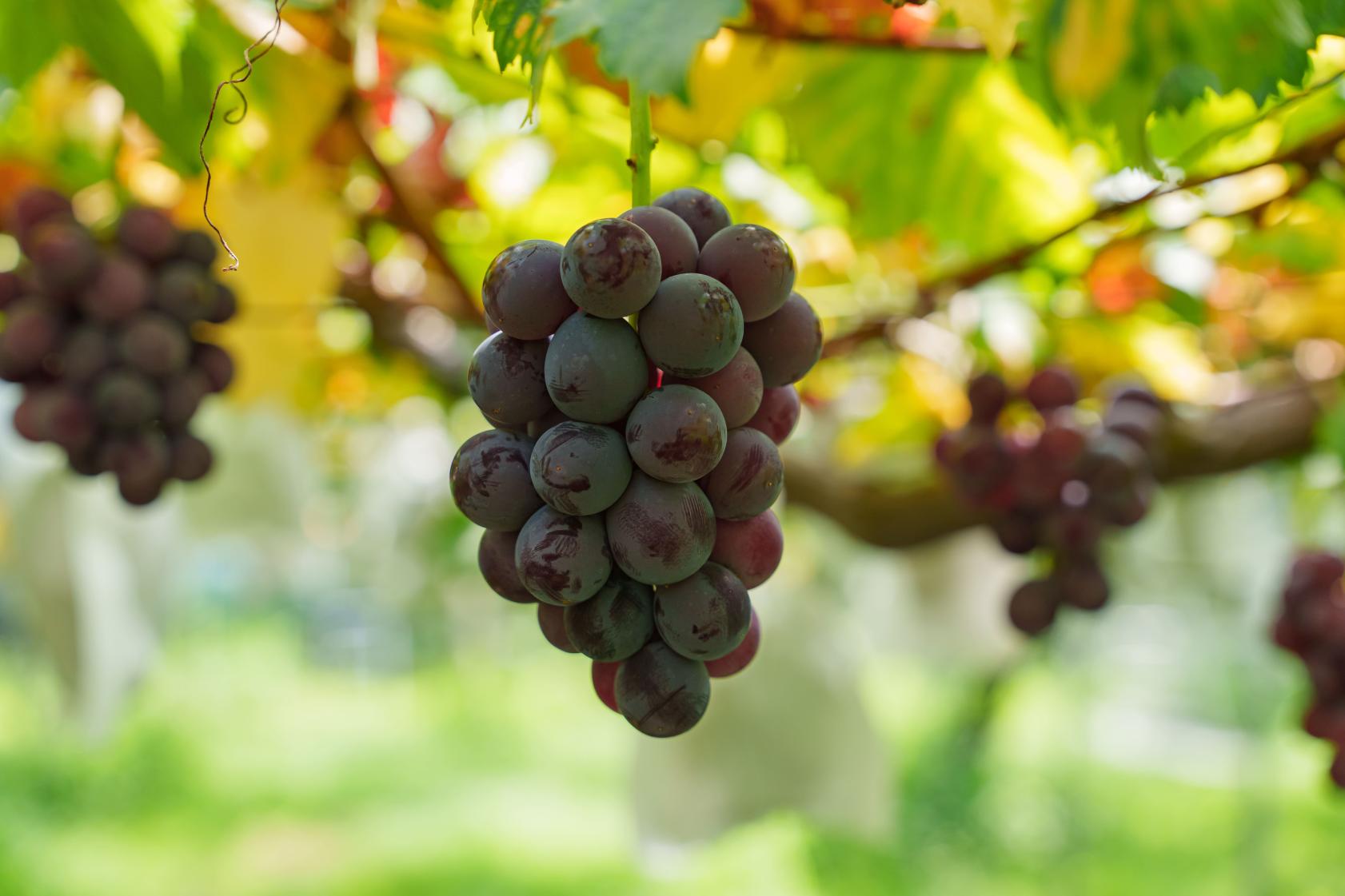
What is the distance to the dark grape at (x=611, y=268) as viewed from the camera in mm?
282

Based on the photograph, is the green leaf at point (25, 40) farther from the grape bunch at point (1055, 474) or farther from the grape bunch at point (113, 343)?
the grape bunch at point (1055, 474)

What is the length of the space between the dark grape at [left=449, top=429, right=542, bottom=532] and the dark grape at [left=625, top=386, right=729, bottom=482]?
0.15 ft

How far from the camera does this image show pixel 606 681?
1.19ft

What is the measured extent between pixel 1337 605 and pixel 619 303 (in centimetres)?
82

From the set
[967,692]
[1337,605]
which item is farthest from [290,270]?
[967,692]

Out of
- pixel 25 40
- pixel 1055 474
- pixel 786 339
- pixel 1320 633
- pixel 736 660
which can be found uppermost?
pixel 25 40

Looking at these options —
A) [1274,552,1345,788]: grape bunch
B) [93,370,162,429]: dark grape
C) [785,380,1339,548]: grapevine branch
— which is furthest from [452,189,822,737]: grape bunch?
[1274,552,1345,788]: grape bunch

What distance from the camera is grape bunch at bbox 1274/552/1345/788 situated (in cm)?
84

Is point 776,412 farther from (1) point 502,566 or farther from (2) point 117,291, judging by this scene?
(2) point 117,291

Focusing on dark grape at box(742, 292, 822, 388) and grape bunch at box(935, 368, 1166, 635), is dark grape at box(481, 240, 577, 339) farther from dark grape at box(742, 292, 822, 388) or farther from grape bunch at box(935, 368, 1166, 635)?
grape bunch at box(935, 368, 1166, 635)

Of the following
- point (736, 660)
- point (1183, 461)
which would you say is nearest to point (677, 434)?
point (736, 660)

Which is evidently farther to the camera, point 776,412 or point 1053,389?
point 1053,389

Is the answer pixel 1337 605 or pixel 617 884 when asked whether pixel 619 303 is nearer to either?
pixel 1337 605

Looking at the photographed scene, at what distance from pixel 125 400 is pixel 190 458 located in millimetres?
54
